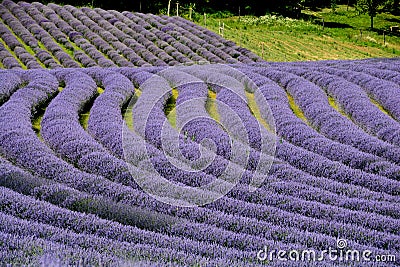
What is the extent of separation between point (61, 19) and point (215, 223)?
30888 mm

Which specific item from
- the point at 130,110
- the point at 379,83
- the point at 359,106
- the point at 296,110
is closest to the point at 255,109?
the point at 296,110

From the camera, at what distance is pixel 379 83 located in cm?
1636

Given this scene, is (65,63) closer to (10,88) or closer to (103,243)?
(10,88)

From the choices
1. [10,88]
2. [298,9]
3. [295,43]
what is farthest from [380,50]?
[10,88]

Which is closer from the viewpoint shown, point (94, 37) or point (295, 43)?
point (94, 37)

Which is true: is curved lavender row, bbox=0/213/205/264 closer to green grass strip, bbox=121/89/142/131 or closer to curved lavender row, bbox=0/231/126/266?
curved lavender row, bbox=0/231/126/266

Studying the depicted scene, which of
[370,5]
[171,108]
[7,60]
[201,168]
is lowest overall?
[7,60]

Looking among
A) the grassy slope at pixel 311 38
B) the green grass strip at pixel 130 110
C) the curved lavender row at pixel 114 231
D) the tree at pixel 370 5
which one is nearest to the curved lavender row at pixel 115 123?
the green grass strip at pixel 130 110

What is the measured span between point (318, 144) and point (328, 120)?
2018 mm

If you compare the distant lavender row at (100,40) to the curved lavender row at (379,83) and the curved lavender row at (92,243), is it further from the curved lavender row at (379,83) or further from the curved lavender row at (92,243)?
the curved lavender row at (92,243)

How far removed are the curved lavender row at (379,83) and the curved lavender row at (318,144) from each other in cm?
280

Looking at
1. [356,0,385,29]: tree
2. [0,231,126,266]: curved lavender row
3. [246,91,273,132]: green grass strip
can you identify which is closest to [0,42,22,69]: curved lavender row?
[246,91,273,132]: green grass strip

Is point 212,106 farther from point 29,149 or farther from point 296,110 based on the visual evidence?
point 29,149

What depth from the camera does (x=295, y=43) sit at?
127 feet
